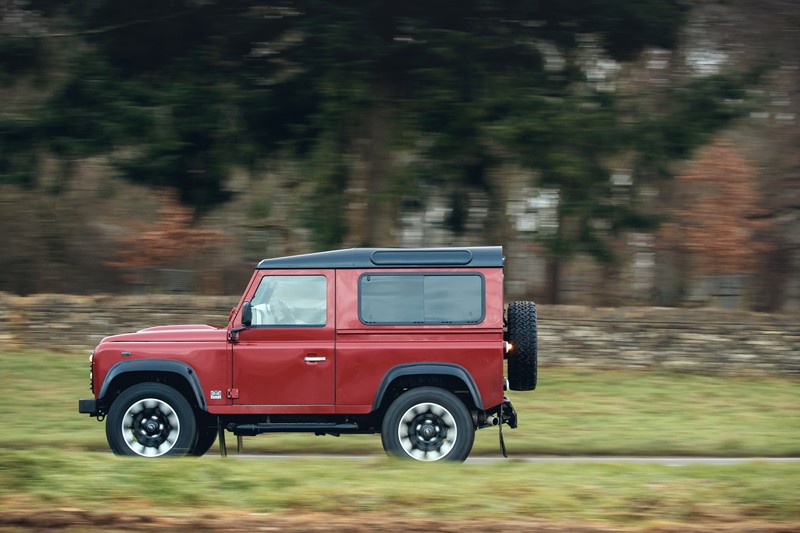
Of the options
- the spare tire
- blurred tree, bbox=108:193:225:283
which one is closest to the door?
the spare tire

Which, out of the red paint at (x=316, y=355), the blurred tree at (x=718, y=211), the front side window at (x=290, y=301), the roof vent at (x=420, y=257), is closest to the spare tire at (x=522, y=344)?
the red paint at (x=316, y=355)

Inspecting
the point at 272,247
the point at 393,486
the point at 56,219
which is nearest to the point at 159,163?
the point at 272,247

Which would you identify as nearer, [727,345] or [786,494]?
[786,494]

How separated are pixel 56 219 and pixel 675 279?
16.3 metres

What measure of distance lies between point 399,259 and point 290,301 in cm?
118

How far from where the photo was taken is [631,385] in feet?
61.7

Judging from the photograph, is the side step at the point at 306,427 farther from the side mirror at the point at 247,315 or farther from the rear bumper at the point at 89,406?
the rear bumper at the point at 89,406

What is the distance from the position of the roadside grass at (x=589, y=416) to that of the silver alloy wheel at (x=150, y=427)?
7.08 feet

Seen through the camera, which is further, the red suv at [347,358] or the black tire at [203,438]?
the black tire at [203,438]

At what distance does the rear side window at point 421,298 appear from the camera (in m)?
10.6

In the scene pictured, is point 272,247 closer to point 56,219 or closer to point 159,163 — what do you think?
point 56,219

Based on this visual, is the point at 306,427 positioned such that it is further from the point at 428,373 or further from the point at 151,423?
the point at 151,423

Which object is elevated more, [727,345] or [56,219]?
[56,219]

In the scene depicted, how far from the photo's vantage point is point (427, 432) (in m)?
10.5
